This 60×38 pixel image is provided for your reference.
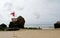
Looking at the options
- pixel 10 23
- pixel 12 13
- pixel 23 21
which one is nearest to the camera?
pixel 12 13

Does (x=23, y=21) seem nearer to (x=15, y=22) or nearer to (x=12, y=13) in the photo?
(x=15, y=22)

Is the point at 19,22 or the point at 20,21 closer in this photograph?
the point at 20,21

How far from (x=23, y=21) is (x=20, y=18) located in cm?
74

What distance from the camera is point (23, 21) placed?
1283 inches

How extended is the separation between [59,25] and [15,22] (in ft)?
24.2

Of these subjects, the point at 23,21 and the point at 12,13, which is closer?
the point at 12,13

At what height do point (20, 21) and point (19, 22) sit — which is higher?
point (20, 21)

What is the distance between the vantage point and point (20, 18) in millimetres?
32656

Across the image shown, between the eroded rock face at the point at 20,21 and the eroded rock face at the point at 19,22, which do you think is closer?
the eroded rock face at the point at 19,22

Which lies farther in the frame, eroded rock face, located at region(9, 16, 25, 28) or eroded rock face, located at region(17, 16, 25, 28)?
eroded rock face, located at region(17, 16, 25, 28)

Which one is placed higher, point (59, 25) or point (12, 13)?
point (12, 13)

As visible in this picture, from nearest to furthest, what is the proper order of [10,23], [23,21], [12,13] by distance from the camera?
[12,13] < [10,23] < [23,21]

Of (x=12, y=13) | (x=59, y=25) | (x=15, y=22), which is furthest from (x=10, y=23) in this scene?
(x=59, y=25)

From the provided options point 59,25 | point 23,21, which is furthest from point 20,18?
point 59,25
